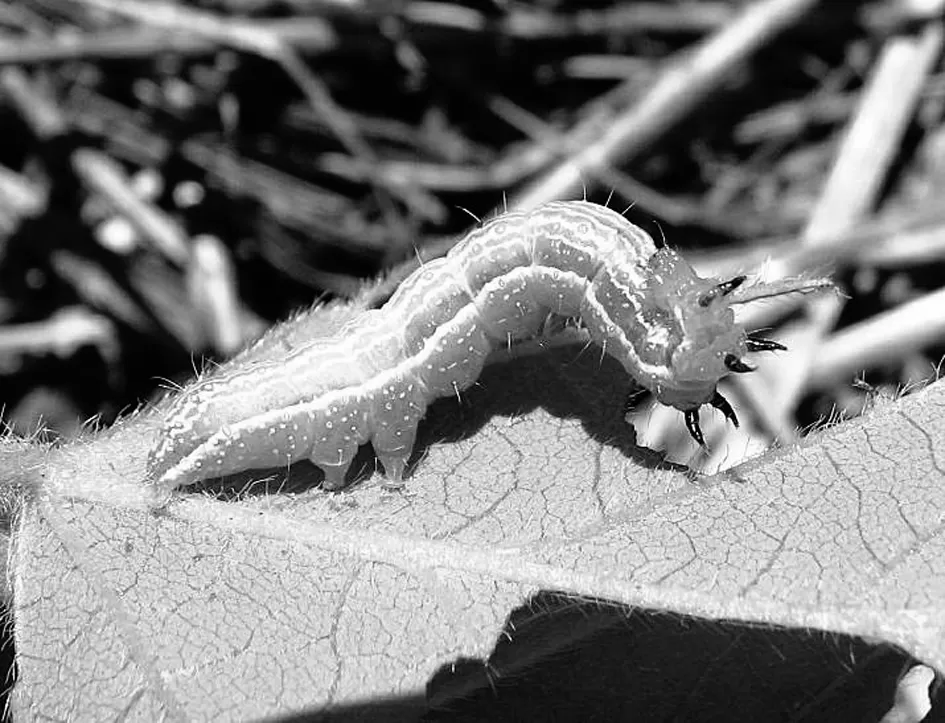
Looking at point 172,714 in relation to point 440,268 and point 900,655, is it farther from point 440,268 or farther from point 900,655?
point 900,655

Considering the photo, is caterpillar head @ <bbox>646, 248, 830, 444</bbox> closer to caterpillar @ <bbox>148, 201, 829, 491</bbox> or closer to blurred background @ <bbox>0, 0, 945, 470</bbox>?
caterpillar @ <bbox>148, 201, 829, 491</bbox>

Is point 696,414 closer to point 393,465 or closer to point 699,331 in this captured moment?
point 699,331

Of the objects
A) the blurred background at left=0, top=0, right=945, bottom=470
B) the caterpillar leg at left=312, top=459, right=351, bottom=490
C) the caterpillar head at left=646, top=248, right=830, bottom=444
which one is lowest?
the blurred background at left=0, top=0, right=945, bottom=470

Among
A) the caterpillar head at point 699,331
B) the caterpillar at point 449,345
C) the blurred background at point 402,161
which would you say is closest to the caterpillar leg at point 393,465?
the caterpillar at point 449,345

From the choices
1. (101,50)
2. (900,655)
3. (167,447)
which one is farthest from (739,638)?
(101,50)

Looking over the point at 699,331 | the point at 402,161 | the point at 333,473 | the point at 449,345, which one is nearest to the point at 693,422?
the point at 699,331

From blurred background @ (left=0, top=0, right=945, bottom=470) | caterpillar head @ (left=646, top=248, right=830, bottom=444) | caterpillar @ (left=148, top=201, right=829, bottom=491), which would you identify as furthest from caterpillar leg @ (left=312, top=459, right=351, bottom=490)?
blurred background @ (left=0, top=0, right=945, bottom=470)
